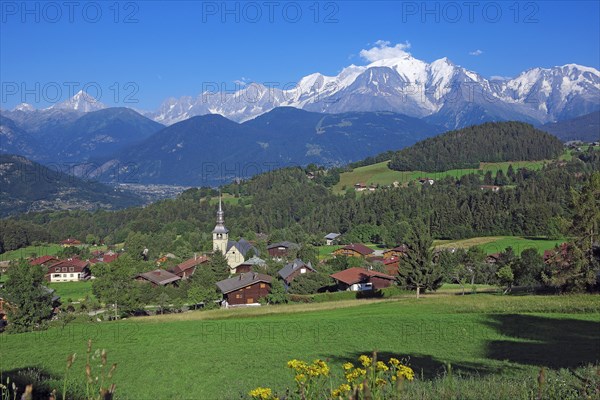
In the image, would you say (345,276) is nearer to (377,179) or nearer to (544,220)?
(544,220)

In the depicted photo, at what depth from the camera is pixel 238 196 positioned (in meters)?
152

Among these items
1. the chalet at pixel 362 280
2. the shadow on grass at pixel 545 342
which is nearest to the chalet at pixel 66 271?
the chalet at pixel 362 280

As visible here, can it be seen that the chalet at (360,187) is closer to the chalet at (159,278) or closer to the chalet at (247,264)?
the chalet at (247,264)

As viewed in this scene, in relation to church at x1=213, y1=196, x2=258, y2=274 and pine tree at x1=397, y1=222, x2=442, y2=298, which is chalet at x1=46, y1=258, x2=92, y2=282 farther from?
pine tree at x1=397, y1=222, x2=442, y2=298

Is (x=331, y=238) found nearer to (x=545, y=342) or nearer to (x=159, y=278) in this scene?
(x=159, y=278)

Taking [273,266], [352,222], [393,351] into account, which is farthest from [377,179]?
[393,351]

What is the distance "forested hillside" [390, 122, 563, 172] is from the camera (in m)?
157

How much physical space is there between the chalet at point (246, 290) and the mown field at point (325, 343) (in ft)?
49.1

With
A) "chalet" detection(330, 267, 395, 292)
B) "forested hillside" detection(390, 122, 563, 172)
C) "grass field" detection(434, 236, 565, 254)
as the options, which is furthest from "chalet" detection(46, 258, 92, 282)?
"forested hillside" detection(390, 122, 563, 172)

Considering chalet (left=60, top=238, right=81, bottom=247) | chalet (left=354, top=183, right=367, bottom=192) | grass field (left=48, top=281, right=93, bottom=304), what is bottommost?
grass field (left=48, top=281, right=93, bottom=304)

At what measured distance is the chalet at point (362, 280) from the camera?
5703cm

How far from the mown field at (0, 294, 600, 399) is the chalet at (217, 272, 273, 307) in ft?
49.1

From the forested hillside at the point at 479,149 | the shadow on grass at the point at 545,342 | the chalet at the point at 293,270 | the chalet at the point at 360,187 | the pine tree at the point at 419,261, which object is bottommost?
the chalet at the point at 293,270

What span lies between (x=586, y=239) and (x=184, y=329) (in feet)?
89.4
